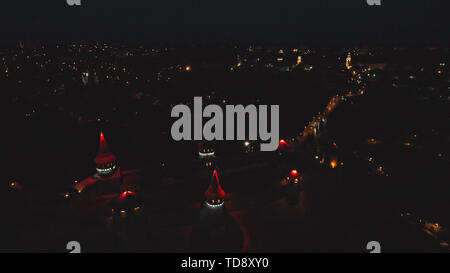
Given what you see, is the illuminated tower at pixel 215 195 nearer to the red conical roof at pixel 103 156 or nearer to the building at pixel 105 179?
the building at pixel 105 179

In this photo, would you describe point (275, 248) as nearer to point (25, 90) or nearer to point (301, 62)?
point (25, 90)

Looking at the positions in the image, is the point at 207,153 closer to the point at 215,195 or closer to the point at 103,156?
the point at 215,195

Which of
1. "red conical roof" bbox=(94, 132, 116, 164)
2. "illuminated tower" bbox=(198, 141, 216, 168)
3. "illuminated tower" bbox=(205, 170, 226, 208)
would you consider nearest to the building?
"red conical roof" bbox=(94, 132, 116, 164)

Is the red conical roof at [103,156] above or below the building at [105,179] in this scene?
above

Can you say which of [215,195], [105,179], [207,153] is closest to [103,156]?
[105,179]

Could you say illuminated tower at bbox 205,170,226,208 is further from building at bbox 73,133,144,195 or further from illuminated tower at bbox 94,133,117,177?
illuminated tower at bbox 94,133,117,177

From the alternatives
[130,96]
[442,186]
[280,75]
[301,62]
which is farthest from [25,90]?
[301,62]

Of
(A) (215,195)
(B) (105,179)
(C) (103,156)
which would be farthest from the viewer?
(B) (105,179)

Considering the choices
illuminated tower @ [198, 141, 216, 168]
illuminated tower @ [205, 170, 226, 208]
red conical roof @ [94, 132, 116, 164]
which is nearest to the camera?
illuminated tower @ [205, 170, 226, 208]

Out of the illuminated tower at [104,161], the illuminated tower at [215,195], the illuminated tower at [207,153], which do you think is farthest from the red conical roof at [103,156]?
the illuminated tower at [215,195]

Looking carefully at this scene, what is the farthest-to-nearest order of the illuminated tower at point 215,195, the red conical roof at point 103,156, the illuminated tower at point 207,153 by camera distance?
the illuminated tower at point 207,153 < the red conical roof at point 103,156 < the illuminated tower at point 215,195

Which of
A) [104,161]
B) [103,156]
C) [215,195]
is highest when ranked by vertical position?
[103,156]

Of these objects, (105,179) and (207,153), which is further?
(207,153)

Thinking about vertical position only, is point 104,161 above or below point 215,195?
above
